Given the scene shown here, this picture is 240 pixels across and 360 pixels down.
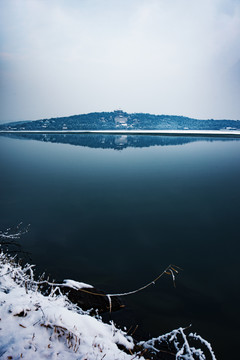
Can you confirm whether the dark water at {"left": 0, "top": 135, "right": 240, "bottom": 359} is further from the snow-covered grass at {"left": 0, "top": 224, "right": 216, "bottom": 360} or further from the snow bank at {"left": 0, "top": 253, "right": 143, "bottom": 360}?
the snow bank at {"left": 0, "top": 253, "right": 143, "bottom": 360}

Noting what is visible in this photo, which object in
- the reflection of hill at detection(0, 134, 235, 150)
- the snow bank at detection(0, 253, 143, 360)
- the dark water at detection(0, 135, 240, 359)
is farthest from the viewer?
the reflection of hill at detection(0, 134, 235, 150)

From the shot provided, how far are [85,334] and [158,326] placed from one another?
157 centimetres

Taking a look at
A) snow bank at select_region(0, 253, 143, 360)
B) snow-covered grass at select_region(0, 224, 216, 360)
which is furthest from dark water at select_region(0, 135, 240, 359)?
snow bank at select_region(0, 253, 143, 360)

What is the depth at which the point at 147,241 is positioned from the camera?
6.01 m

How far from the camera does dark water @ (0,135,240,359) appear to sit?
12.2 feet

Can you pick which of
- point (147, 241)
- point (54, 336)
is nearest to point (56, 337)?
point (54, 336)

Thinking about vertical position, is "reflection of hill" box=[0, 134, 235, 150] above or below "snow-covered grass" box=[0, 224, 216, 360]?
above

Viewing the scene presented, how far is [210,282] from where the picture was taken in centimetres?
440

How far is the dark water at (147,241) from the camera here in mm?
3727

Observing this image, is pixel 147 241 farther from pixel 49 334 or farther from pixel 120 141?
pixel 120 141

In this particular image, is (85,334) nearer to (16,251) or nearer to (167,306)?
(167,306)

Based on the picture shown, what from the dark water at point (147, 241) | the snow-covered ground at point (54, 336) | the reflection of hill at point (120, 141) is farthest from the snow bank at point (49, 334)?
the reflection of hill at point (120, 141)

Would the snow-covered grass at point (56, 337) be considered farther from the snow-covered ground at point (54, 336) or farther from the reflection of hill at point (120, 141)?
the reflection of hill at point (120, 141)

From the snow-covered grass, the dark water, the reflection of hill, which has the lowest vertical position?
the dark water
